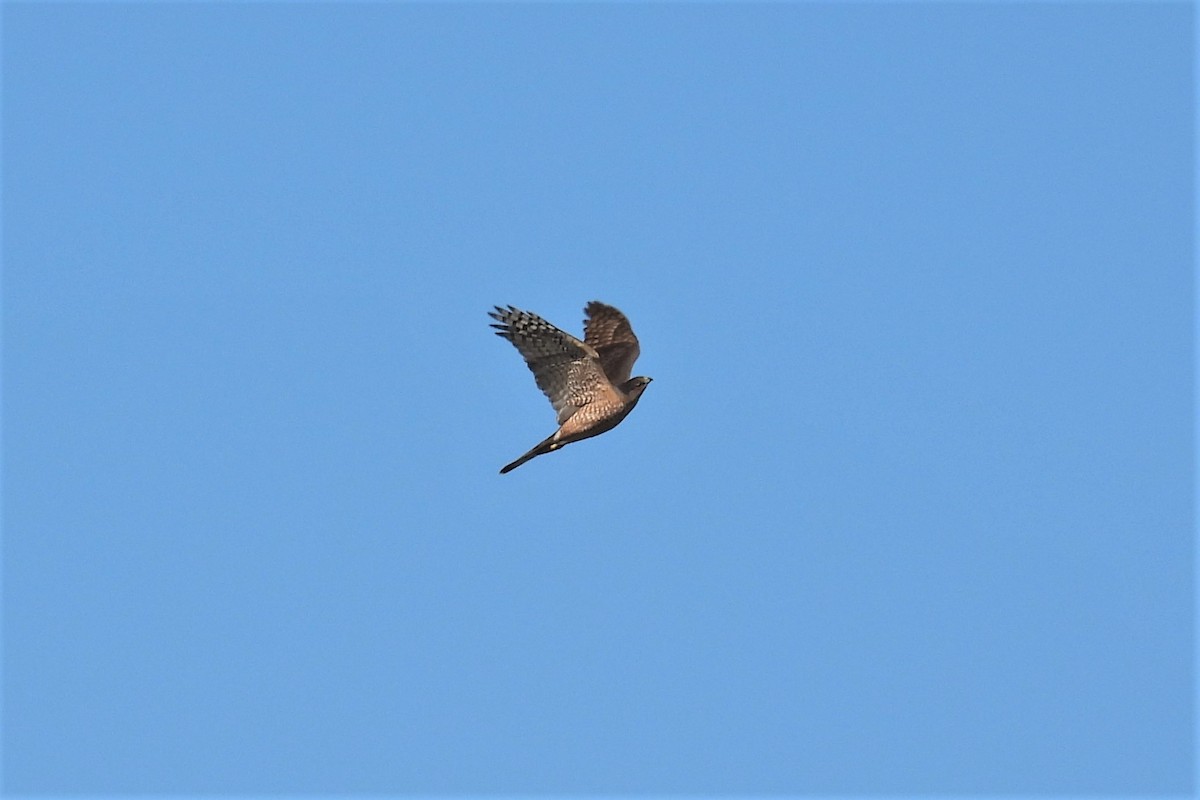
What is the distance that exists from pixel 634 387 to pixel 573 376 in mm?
865

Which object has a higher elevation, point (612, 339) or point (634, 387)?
point (612, 339)

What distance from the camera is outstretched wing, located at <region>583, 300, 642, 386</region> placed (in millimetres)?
46719

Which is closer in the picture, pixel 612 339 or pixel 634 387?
pixel 634 387

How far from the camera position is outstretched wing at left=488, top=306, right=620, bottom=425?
45.8 meters

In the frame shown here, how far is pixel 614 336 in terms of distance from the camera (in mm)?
46906

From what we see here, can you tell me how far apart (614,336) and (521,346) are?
1474 mm

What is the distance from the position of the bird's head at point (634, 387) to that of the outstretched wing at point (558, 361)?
0.53 ft

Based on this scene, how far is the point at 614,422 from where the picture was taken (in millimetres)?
46438

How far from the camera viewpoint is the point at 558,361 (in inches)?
1818

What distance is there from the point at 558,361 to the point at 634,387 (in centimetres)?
112

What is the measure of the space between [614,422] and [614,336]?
130cm

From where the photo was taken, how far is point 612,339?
46.9 meters

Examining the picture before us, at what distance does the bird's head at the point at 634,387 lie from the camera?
152 feet

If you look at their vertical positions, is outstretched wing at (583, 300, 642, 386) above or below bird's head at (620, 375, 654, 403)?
above
